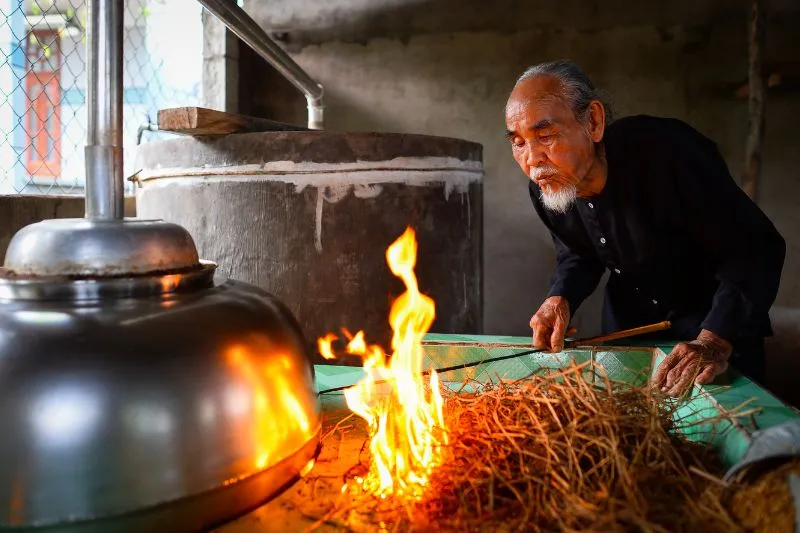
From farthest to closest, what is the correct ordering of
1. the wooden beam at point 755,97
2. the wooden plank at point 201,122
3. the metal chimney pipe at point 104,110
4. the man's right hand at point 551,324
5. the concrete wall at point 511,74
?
1. the concrete wall at point 511,74
2. the wooden beam at point 755,97
3. the wooden plank at point 201,122
4. the man's right hand at point 551,324
5. the metal chimney pipe at point 104,110

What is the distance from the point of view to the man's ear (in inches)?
89.7

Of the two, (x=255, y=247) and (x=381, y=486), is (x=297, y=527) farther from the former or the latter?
(x=255, y=247)

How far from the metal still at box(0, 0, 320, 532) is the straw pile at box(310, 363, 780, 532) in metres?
0.24

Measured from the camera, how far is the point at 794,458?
107 centimetres

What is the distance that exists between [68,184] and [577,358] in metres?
6.26

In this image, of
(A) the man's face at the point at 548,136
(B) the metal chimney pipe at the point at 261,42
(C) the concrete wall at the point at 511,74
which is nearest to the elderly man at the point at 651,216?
(A) the man's face at the point at 548,136

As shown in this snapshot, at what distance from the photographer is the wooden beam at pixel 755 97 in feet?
14.8

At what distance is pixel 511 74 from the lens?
5.30 metres

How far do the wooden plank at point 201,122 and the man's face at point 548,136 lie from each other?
132 centimetres

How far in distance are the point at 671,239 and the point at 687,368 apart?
2.76ft

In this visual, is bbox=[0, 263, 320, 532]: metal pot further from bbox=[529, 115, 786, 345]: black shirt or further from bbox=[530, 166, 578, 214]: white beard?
bbox=[529, 115, 786, 345]: black shirt

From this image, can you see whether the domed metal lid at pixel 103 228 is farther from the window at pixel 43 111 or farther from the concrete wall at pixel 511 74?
the window at pixel 43 111

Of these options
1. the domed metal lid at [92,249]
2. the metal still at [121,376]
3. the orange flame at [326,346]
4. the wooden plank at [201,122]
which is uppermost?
the wooden plank at [201,122]

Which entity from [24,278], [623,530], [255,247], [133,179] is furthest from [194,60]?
[623,530]
